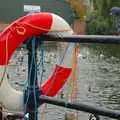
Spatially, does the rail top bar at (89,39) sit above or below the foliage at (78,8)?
below

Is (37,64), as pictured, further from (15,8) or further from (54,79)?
(15,8)

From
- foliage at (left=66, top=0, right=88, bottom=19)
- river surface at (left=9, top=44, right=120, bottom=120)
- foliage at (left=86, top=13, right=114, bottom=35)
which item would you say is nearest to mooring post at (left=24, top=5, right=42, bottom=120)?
river surface at (left=9, top=44, right=120, bottom=120)

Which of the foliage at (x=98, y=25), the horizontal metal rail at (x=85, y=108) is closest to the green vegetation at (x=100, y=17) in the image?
the foliage at (x=98, y=25)

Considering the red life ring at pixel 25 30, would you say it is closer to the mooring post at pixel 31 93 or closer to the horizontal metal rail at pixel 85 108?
the mooring post at pixel 31 93

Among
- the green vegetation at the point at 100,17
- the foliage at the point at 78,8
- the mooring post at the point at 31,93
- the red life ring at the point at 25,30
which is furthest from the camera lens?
the foliage at the point at 78,8

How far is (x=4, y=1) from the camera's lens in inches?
3233

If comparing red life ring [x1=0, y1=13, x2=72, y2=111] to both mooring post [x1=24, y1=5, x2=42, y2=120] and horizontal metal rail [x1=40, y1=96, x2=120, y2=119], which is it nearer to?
mooring post [x1=24, y1=5, x2=42, y2=120]

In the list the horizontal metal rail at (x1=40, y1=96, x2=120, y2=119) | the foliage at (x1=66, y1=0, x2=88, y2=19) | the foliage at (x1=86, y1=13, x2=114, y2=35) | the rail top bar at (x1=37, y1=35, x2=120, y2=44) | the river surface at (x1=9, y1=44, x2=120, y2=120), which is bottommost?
the river surface at (x1=9, y1=44, x2=120, y2=120)

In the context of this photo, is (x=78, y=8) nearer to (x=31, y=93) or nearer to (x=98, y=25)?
(x=98, y=25)

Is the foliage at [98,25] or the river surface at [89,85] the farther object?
the foliage at [98,25]

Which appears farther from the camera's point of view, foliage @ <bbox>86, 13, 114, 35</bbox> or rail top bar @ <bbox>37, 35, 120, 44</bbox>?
foliage @ <bbox>86, 13, 114, 35</bbox>

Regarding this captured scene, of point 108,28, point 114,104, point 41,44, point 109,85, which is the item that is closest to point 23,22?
point 41,44

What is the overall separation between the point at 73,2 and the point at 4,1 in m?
13.3

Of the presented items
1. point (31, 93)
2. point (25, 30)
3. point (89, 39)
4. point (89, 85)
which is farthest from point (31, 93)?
point (89, 85)
